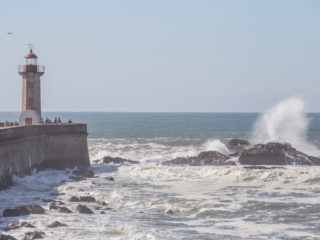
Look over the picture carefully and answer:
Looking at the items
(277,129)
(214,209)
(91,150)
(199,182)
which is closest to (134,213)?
(214,209)

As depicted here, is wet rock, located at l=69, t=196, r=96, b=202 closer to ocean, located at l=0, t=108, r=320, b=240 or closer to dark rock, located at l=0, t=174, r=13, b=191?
ocean, located at l=0, t=108, r=320, b=240

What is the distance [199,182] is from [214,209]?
498 cm

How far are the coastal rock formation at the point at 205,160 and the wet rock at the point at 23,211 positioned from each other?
1136 cm

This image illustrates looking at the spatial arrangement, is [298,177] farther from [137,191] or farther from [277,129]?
[277,129]

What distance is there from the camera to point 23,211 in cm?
1280

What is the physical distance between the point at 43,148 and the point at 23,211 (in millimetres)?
9100

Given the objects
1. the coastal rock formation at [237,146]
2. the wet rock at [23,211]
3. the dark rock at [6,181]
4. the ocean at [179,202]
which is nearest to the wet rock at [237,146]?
the coastal rock formation at [237,146]

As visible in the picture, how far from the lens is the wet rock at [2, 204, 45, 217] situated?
41.4 feet

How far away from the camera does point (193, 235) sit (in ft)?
36.6

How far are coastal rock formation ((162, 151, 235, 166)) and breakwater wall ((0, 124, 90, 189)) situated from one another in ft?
12.1

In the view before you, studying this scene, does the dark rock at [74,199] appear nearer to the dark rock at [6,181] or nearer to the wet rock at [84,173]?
the dark rock at [6,181]

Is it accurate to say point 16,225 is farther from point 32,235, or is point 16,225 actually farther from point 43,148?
point 43,148

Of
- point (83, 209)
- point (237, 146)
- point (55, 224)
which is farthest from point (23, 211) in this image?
point (237, 146)

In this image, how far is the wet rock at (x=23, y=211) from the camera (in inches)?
497
